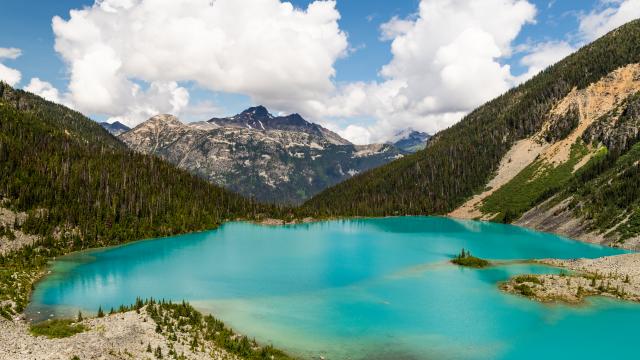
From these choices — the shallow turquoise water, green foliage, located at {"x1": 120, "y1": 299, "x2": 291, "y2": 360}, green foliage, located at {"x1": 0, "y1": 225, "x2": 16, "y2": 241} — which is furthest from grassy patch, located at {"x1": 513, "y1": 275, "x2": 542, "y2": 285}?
green foliage, located at {"x1": 0, "y1": 225, "x2": 16, "y2": 241}

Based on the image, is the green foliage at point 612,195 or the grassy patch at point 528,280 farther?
the green foliage at point 612,195

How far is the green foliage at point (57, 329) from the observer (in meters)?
41.3

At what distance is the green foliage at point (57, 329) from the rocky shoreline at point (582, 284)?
58146 millimetres

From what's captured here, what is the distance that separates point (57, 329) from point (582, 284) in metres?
70.8

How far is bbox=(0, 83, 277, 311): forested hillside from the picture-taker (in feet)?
357

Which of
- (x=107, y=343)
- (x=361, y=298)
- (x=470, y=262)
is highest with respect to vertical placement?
(x=470, y=262)

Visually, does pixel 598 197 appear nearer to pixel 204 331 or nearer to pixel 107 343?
pixel 204 331

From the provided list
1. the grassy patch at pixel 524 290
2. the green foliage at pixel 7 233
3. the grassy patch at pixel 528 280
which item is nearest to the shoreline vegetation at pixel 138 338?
the grassy patch at pixel 524 290

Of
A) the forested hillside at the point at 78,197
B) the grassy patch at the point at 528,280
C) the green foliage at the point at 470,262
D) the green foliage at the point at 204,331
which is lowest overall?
the green foliage at the point at 204,331

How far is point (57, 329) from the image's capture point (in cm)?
4303

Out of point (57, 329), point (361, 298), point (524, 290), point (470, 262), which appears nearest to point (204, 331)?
point (57, 329)

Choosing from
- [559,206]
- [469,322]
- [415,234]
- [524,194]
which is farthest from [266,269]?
[524,194]

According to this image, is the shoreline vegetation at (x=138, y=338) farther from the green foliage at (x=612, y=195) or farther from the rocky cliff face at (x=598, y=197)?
the green foliage at (x=612, y=195)

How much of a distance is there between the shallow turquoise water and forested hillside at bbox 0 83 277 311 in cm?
888
